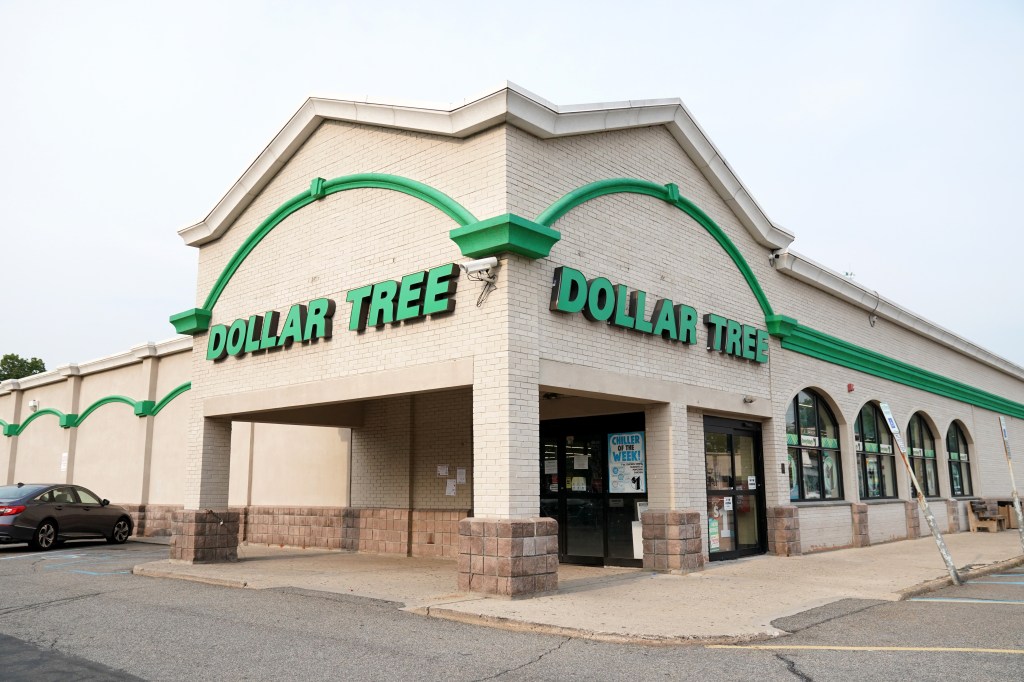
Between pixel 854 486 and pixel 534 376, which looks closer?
pixel 534 376

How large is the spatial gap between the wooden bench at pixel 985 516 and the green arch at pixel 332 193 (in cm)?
2029

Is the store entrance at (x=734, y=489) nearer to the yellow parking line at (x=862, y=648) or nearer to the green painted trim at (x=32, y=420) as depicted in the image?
the yellow parking line at (x=862, y=648)

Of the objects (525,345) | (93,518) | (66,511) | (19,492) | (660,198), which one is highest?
(660,198)

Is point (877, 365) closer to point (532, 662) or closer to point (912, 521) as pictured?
point (912, 521)

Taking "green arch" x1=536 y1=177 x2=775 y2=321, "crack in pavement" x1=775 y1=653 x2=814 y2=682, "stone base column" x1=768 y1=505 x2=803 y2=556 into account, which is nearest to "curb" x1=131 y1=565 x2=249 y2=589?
"green arch" x1=536 y1=177 x2=775 y2=321

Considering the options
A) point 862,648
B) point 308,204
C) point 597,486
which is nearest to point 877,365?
point 597,486

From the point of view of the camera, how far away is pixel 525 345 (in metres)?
10.9

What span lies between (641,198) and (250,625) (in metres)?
9.06

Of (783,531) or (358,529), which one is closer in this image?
(783,531)

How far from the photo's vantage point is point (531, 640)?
8.09 metres

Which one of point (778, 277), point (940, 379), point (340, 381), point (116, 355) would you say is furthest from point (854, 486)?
point (116, 355)

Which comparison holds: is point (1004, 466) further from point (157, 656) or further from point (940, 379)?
point (157, 656)

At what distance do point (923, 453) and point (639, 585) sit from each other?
16651mm

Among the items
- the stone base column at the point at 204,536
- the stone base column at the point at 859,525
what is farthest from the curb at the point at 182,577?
the stone base column at the point at 859,525
